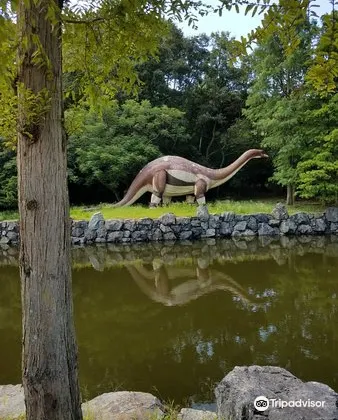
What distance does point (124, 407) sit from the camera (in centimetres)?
232

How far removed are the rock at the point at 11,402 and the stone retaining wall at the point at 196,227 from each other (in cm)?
699

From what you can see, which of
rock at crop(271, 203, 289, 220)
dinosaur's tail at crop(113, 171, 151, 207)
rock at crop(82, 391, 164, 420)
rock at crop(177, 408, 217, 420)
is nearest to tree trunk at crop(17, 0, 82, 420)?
rock at crop(82, 391, 164, 420)

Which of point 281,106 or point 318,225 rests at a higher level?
point 281,106

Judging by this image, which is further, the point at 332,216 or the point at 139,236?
the point at 332,216

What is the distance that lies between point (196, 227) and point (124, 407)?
311 inches

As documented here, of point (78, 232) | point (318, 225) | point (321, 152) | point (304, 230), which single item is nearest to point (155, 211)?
point (78, 232)

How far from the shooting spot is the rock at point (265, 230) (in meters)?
10.2

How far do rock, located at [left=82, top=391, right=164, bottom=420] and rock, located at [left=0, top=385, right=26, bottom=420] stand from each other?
357 mm

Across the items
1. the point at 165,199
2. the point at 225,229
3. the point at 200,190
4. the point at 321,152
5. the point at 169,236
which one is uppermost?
the point at 321,152

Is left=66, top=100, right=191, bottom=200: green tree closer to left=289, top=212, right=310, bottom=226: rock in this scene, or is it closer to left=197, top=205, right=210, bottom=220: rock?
left=197, top=205, right=210, bottom=220: rock

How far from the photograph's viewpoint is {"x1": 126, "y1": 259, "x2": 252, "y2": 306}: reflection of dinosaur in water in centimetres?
547

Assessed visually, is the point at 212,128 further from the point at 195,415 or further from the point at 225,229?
the point at 195,415

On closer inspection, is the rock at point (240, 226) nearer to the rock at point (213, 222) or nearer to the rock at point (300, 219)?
the rock at point (213, 222)

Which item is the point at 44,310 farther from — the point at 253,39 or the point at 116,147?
the point at 116,147
